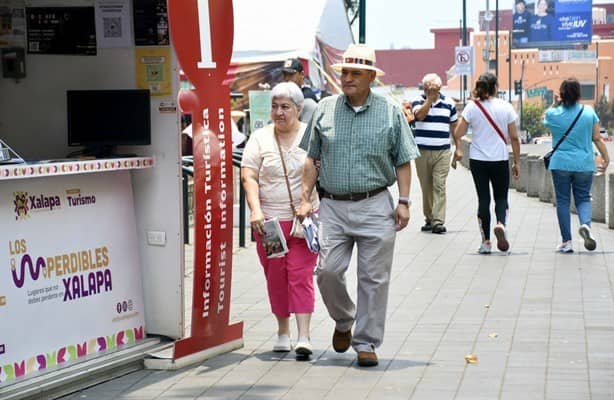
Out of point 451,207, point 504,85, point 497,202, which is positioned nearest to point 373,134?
point 497,202

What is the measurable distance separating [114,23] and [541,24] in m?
83.4

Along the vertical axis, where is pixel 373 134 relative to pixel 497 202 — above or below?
above

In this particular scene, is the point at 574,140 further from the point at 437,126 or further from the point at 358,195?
Answer: the point at 358,195

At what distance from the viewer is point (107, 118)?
8484mm

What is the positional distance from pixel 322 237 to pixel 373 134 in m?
0.72

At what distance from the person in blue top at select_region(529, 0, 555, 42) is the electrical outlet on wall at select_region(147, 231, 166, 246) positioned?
265 feet

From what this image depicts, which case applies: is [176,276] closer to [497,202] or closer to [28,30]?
[28,30]

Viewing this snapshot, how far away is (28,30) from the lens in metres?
8.61

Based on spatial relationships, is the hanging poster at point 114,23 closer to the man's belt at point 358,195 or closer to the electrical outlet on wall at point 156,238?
the electrical outlet on wall at point 156,238

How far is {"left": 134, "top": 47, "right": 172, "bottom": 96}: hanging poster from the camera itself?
8.43 m

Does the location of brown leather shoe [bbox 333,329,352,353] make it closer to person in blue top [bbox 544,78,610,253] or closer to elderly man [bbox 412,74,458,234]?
person in blue top [bbox 544,78,610,253]

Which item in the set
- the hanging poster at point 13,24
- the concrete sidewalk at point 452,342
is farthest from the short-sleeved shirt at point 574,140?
the hanging poster at point 13,24

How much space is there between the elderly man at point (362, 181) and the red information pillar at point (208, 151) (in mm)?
585

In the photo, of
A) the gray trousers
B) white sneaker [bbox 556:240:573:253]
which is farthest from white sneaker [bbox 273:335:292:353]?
white sneaker [bbox 556:240:573:253]
